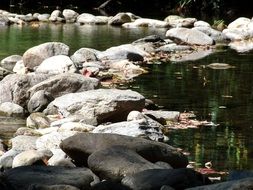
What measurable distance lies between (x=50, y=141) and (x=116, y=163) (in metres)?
1.77

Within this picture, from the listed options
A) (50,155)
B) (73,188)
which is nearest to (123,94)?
(50,155)

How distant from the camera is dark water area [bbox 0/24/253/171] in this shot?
26.1 feet

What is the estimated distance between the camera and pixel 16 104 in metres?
10.3

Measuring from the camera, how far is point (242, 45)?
62.5ft

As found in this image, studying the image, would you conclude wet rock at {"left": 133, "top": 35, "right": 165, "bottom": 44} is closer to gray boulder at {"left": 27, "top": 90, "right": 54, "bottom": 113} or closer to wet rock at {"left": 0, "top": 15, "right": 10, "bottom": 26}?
wet rock at {"left": 0, "top": 15, "right": 10, "bottom": 26}

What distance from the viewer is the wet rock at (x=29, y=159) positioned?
22.6 ft

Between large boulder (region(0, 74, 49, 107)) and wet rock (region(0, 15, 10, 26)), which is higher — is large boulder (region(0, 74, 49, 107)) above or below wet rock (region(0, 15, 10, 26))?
above

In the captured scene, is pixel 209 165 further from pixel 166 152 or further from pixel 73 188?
pixel 73 188

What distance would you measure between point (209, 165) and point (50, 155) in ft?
5.71

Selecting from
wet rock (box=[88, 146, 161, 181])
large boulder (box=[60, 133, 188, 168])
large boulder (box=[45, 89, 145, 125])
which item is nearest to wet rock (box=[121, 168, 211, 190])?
wet rock (box=[88, 146, 161, 181])

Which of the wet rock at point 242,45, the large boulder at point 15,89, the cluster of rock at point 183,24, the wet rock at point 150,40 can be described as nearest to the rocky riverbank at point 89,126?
the large boulder at point 15,89

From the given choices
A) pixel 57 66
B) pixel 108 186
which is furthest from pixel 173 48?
pixel 108 186

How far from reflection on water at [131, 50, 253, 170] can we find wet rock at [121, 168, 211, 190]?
4.39 feet

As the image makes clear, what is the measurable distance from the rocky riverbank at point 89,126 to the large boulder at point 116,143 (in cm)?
1
